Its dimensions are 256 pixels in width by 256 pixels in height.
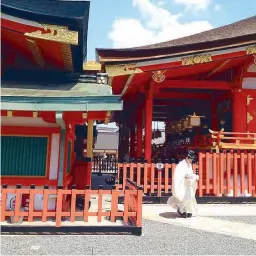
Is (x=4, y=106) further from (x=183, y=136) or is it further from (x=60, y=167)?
(x=183, y=136)

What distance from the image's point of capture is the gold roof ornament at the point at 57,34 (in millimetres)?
6547

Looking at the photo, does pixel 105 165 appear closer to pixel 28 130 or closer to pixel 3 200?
pixel 28 130

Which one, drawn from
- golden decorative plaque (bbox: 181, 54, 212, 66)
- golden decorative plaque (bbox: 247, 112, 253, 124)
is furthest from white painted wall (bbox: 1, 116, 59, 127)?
golden decorative plaque (bbox: 247, 112, 253, 124)

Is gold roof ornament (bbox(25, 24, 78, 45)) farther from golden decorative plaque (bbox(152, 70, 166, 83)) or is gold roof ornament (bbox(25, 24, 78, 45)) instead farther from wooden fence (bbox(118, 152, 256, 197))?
golden decorative plaque (bbox(152, 70, 166, 83))

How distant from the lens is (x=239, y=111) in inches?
502

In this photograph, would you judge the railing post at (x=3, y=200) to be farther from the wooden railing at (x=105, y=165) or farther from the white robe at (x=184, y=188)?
the wooden railing at (x=105, y=165)

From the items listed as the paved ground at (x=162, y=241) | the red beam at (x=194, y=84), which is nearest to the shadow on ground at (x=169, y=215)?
the paved ground at (x=162, y=241)

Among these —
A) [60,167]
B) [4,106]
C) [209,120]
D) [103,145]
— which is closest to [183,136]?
[209,120]

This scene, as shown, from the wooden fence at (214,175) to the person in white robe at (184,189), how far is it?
2.23 meters

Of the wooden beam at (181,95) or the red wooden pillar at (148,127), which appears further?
the wooden beam at (181,95)

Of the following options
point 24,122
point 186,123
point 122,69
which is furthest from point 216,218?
point 186,123

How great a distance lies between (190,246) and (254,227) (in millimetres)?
2292

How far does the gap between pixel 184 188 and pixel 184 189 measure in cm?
3

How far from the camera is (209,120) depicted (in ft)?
55.5
